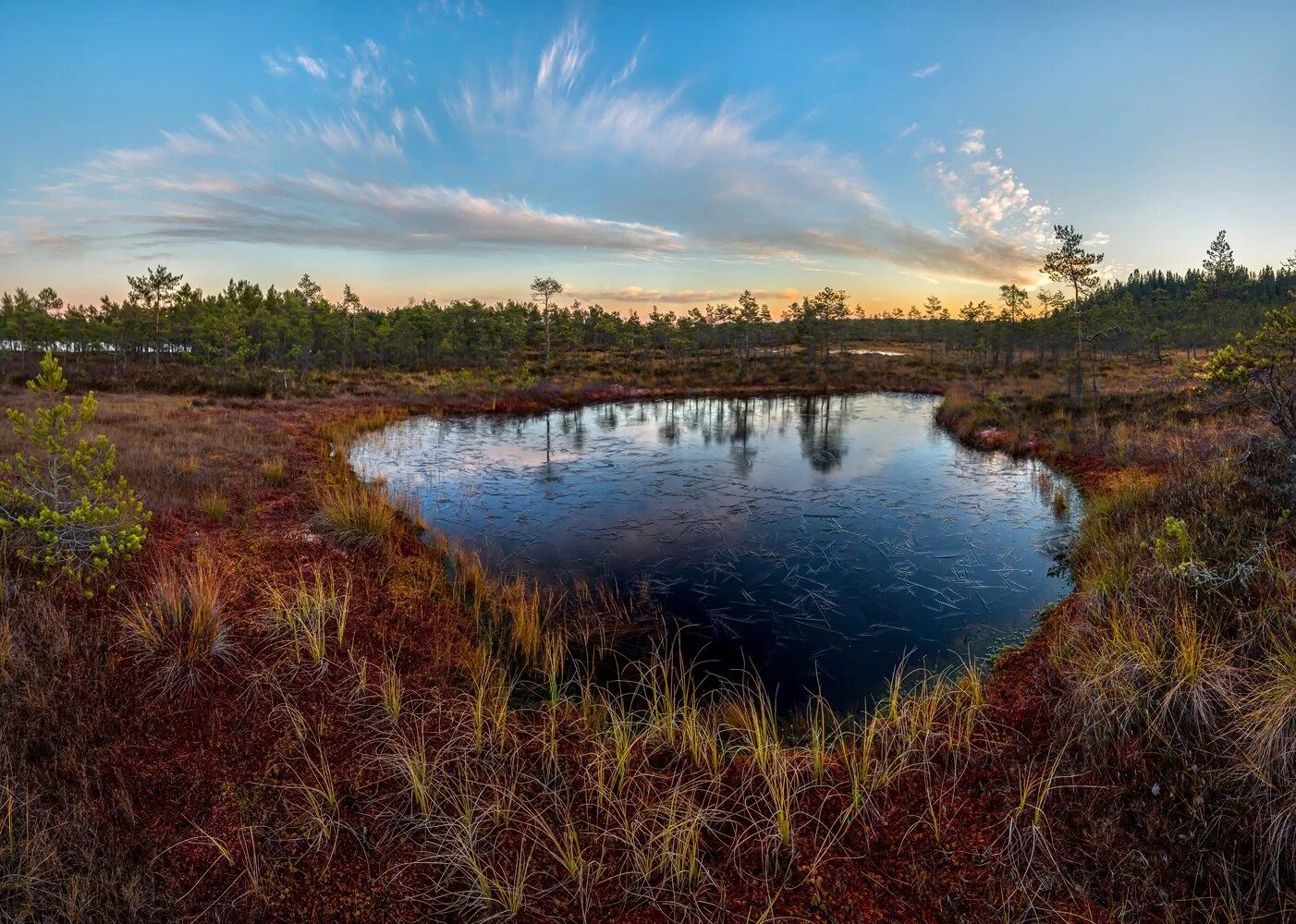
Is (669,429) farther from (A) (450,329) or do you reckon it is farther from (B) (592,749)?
(A) (450,329)

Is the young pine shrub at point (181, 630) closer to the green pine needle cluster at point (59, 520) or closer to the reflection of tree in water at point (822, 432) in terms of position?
the green pine needle cluster at point (59, 520)

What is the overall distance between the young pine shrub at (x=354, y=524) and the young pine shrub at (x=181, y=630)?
3.12m

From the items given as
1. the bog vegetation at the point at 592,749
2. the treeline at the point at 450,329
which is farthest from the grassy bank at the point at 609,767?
the treeline at the point at 450,329

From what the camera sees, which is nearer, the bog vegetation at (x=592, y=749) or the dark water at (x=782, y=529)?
the bog vegetation at (x=592, y=749)

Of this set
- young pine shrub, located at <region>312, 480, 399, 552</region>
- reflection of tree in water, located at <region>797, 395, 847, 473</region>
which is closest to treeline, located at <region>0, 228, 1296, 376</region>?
reflection of tree in water, located at <region>797, 395, 847, 473</region>

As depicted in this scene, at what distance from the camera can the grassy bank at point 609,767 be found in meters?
3.30

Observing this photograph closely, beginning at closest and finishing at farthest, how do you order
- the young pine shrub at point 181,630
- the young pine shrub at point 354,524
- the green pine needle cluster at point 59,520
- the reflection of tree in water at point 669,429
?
the young pine shrub at point 181,630 < the green pine needle cluster at point 59,520 < the young pine shrub at point 354,524 < the reflection of tree in water at point 669,429

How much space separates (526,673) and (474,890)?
3351 mm

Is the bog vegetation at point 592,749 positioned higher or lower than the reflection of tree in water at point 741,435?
lower

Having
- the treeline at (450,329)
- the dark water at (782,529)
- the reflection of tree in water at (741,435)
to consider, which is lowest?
the dark water at (782,529)

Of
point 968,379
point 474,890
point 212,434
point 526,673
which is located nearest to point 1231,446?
point 526,673

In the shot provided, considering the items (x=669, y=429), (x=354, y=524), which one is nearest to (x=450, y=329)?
(x=669, y=429)

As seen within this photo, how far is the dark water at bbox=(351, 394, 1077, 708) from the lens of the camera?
7789mm

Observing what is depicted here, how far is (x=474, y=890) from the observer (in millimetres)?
3354
